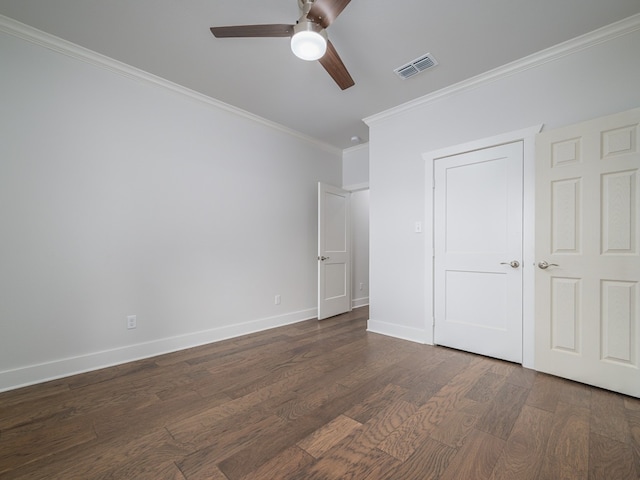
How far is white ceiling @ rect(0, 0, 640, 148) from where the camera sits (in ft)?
6.65

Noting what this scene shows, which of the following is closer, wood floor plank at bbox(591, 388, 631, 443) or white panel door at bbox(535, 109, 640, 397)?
wood floor plank at bbox(591, 388, 631, 443)

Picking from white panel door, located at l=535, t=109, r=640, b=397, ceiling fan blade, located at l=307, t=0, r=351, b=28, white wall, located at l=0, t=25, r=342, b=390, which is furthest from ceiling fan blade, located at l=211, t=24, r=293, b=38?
white panel door, located at l=535, t=109, r=640, b=397

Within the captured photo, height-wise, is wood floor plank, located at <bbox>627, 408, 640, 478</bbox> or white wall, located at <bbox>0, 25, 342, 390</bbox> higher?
white wall, located at <bbox>0, 25, 342, 390</bbox>

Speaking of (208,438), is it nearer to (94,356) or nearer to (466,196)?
(94,356)

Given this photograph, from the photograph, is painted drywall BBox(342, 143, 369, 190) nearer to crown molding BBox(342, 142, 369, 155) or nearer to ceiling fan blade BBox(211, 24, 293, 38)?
crown molding BBox(342, 142, 369, 155)

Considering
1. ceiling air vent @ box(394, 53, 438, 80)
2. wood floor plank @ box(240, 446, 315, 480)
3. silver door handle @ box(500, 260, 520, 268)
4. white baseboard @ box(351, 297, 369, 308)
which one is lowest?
white baseboard @ box(351, 297, 369, 308)

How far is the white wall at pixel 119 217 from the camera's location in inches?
87.6

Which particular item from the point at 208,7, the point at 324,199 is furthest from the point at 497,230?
the point at 208,7

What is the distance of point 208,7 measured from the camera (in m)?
2.05

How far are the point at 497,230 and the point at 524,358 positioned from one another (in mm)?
1181

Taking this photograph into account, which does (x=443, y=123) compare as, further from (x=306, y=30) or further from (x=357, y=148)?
(x=306, y=30)

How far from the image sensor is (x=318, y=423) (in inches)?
67.6

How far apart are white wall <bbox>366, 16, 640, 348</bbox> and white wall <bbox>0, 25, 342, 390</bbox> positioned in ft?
4.94

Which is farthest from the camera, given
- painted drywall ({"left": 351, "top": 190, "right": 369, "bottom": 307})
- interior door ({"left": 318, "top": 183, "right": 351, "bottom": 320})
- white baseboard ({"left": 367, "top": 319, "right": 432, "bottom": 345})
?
painted drywall ({"left": 351, "top": 190, "right": 369, "bottom": 307})
